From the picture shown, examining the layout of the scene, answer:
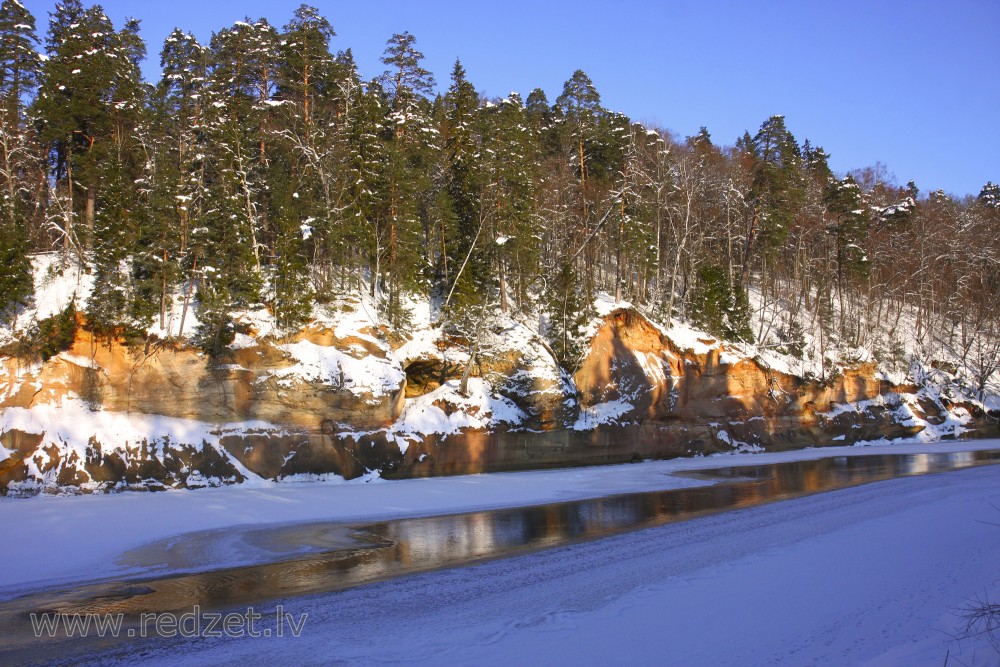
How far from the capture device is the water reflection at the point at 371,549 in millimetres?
9031

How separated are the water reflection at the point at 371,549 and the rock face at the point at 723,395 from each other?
10.2 meters

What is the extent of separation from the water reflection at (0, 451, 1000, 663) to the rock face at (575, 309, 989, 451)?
33.6 ft

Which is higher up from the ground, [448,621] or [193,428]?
[193,428]

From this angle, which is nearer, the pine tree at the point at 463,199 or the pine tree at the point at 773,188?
the pine tree at the point at 463,199

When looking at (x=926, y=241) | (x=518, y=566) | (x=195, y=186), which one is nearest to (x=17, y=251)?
(x=195, y=186)

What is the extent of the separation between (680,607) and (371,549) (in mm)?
7102

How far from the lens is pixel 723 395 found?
36688 mm

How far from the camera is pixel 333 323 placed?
26.7 m

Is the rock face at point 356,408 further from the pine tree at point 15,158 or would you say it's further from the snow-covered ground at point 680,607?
the snow-covered ground at point 680,607

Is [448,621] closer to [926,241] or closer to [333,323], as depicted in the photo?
[333,323]

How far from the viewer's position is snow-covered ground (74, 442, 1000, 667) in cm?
654

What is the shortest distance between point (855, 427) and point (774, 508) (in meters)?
30.9

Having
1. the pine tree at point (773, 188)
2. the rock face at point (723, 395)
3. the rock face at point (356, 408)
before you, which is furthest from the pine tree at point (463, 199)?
the pine tree at point (773, 188)

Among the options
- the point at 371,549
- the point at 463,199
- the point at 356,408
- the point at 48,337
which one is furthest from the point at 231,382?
the point at 463,199
